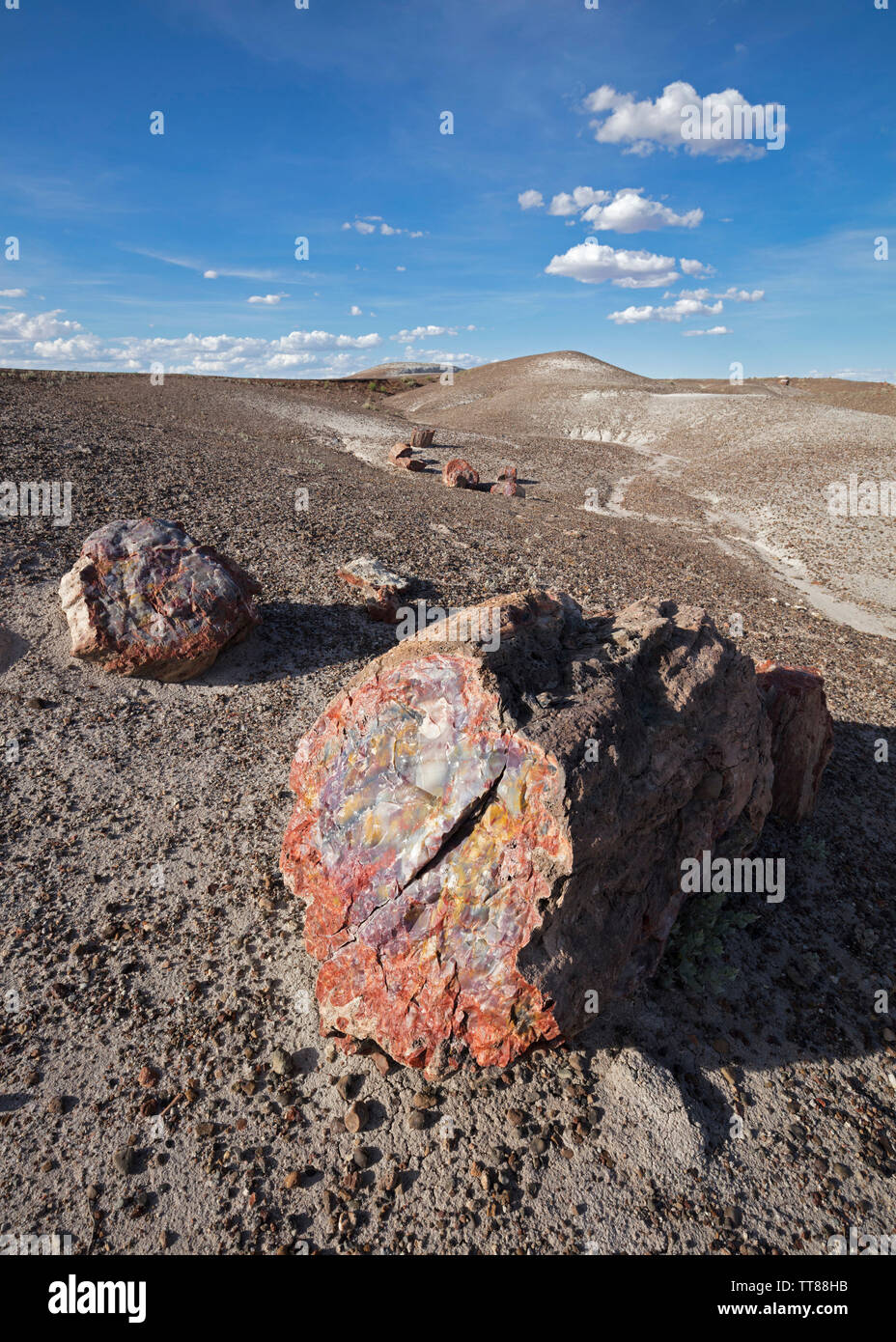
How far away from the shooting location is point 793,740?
7.64m

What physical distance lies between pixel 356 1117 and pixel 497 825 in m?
2.17

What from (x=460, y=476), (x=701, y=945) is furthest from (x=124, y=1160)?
(x=460, y=476)

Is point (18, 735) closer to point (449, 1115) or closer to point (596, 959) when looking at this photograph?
point (449, 1115)

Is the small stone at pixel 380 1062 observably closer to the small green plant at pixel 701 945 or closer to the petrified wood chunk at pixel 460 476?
the small green plant at pixel 701 945

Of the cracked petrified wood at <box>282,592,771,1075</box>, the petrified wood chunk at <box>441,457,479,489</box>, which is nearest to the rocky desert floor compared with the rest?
the cracked petrified wood at <box>282,592,771,1075</box>

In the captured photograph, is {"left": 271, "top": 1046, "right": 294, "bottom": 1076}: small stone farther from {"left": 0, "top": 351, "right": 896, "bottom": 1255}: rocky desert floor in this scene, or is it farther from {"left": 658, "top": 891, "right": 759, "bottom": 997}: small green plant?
{"left": 658, "top": 891, "right": 759, "bottom": 997}: small green plant

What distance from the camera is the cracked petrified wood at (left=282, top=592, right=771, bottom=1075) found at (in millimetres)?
4402

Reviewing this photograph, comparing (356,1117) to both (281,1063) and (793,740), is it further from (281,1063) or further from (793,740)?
(793,740)

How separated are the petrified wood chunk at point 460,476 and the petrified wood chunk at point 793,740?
54.2 ft

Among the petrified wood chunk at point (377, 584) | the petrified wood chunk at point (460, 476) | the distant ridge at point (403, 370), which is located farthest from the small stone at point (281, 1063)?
the distant ridge at point (403, 370)

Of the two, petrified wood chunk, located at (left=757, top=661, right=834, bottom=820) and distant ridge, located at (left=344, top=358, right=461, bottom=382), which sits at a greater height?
distant ridge, located at (left=344, top=358, right=461, bottom=382)

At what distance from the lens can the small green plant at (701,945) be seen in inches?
221

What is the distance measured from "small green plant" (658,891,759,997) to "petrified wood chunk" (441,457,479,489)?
18.5 metres
